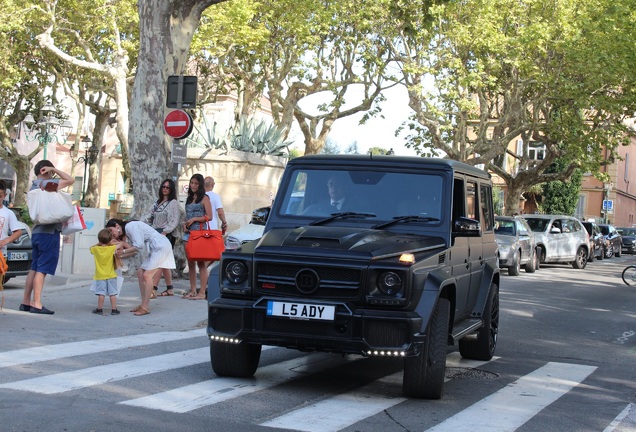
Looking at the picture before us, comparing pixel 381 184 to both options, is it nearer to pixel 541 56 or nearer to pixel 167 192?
pixel 167 192

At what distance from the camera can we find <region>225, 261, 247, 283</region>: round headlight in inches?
306

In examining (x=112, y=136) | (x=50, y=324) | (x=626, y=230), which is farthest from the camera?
(x=112, y=136)

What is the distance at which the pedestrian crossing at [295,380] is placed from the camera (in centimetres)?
700

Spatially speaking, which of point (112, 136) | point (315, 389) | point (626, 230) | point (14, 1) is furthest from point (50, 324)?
point (112, 136)

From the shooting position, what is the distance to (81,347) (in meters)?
9.68

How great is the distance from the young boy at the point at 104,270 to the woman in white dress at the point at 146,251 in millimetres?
210

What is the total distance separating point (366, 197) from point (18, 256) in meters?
8.35

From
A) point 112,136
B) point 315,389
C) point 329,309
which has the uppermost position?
point 112,136

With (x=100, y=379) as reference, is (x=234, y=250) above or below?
above

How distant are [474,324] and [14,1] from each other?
28654 mm

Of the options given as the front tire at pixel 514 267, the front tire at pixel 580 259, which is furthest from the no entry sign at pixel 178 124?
the front tire at pixel 580 259

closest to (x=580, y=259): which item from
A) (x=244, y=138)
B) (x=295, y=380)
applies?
(x=244, y=138)

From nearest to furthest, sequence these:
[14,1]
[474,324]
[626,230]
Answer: [474,324], [14,1], [626,230]

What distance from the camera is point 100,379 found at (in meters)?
7.94
